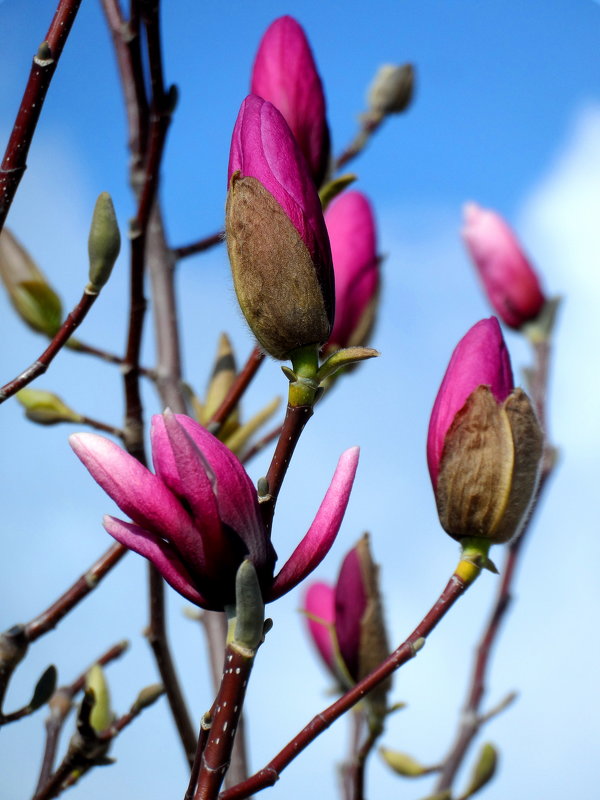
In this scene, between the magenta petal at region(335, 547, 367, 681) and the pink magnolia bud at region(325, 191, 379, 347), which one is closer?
the magenta petal at region(335, 547, 367, 681)

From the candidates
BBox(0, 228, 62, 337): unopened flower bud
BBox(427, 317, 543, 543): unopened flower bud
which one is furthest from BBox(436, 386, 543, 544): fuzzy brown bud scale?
BBox(0, 228, 62, 337): unopened flower bud

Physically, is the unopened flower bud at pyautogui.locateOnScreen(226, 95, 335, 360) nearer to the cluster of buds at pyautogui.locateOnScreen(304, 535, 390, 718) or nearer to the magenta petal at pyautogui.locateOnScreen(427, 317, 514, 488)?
the magenta petal at pyautogui.locateOnScreen(427, 317, 514, 488)

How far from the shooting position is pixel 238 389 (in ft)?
2.24

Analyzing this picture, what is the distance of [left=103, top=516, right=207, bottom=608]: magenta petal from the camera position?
1.25ft

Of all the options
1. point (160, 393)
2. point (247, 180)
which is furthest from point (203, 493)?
point (160, 393)

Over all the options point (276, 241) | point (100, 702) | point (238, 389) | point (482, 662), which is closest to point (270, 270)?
point (276, 241)

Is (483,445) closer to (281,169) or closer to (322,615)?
(281,169)

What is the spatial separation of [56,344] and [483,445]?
25cm

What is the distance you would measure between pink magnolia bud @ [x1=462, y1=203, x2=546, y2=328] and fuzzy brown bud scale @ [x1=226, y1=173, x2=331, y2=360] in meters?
0.68

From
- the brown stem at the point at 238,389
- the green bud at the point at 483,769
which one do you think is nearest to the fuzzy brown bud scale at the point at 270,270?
the brown stem at the point at 238,389

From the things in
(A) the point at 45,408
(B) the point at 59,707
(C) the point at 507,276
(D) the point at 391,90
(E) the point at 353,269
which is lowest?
(B) the point at 59,707

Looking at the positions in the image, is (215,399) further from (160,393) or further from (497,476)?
(497,476)

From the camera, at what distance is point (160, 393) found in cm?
88

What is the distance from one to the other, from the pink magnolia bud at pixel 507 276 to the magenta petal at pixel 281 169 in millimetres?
666
